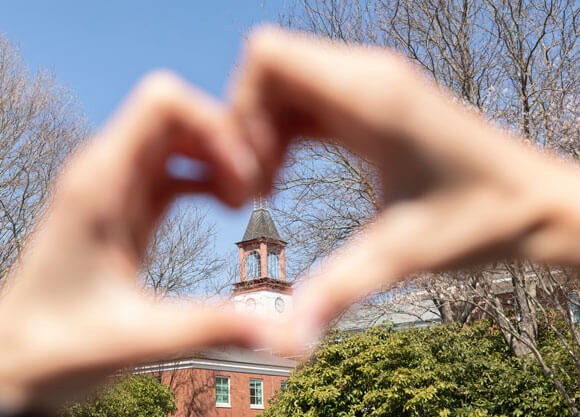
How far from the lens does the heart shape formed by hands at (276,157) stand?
1.03 ft

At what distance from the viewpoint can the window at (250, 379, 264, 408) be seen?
2661 centimetres

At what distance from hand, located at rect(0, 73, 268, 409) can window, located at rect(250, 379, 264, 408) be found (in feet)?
90.5

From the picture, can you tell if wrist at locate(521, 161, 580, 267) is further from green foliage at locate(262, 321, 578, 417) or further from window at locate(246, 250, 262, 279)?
green foliage at locate(262, 321, 578, 417)

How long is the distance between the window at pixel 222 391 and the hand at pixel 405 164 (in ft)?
82.3

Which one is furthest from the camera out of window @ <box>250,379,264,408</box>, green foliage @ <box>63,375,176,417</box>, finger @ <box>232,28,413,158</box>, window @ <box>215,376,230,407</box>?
window @ <box>250,379,264,408</box>

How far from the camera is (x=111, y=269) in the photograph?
0.34 meters

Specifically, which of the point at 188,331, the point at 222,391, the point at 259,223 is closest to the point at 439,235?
the point at 188,331

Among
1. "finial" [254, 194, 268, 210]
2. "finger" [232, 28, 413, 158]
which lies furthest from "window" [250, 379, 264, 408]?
"finger" [232, 28, 413, 158]

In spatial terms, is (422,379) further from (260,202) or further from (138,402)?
(138,402)

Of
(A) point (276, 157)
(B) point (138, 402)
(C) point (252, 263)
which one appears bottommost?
(B) point (138, 402)

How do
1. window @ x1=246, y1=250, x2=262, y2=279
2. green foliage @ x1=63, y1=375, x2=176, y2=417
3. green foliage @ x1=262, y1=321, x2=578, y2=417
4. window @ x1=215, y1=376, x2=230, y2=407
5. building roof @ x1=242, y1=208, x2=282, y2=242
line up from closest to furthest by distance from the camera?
building roof @ x1=242, y1=208, x2=282, y2=242
window @ x1=246, y1=250, x2=262, y2=279
green foliage @ x1=262, y1=321, x2=578, y2=417
green foliage @ x1=63, y1=375, x2=176, y2=417
window @ x1=215, y1=376, x2=230, y2=407

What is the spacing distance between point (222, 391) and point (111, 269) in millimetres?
26289

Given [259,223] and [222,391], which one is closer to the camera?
[259,223]

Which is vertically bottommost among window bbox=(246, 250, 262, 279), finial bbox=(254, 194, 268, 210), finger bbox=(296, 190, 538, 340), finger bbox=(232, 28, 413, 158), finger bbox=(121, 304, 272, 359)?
finger bbox=(121, 304, 272, 359)
